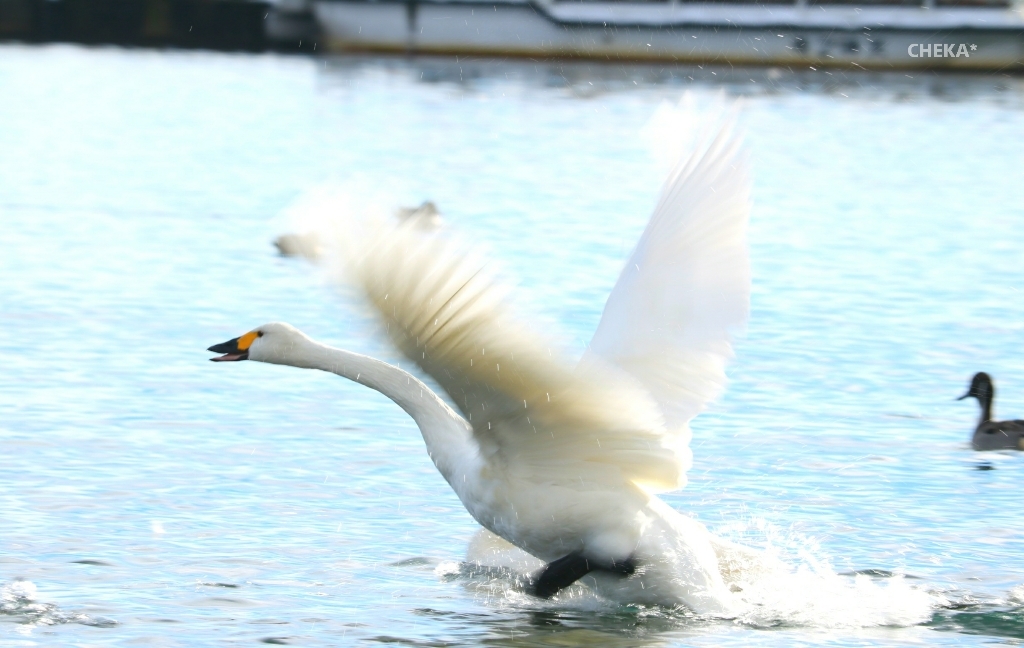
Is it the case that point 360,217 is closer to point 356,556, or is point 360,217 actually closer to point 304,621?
point 304,621

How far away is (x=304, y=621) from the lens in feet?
21.9

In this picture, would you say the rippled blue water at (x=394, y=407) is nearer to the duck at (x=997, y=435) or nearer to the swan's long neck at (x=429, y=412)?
the duck at (x=997, y=435)

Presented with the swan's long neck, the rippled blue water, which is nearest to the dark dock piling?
the rippled blue water

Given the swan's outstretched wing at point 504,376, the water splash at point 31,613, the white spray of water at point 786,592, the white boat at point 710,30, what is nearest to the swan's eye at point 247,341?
the swan's outstretched wing at point 504,376

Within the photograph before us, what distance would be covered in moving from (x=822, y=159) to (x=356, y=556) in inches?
866

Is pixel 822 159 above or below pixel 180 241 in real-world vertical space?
above

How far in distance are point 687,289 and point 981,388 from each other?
174 inches

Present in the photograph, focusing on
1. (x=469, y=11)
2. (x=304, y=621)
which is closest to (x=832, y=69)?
(x=469, y=11)

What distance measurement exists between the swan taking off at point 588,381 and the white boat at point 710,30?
47844 millimetres

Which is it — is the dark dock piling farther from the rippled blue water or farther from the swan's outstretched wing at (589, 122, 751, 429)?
the swan's outstretched wing at (589, 122, 751, 429)

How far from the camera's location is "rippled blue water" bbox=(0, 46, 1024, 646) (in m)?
6.89

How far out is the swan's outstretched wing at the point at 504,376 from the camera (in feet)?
18.5

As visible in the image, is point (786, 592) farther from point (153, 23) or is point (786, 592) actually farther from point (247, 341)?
point (153, 23)

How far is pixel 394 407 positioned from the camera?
10711 mm
